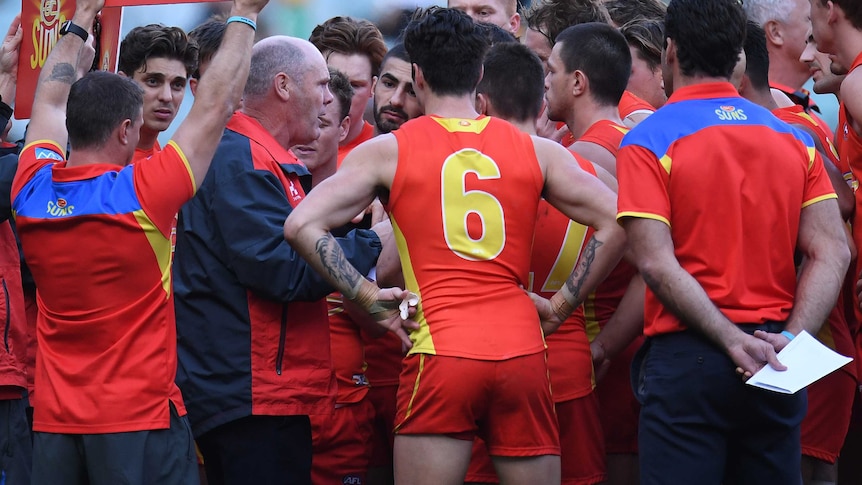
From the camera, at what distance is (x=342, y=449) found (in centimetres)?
544

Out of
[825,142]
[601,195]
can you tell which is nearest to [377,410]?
[601,195]

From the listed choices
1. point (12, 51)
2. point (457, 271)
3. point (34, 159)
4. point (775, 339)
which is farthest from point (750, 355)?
point (12, 51)

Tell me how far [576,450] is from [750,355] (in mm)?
1221

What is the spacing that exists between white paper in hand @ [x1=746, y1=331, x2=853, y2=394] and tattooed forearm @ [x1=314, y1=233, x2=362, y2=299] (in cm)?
150

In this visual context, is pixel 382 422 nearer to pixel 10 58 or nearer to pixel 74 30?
pixel 74 30

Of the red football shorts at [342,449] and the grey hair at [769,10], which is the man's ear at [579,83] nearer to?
the grey hair at [769,10]

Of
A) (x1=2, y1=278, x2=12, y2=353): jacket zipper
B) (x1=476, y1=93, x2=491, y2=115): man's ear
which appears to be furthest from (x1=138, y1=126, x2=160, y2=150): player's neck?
(x1=476, y1=93, x2=491, y2=115): man's ear

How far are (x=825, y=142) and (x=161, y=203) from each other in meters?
3.13

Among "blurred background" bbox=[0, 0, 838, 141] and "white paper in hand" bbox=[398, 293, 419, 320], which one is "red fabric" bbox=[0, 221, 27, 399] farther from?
"white paper in hand" bbox=[398, 293, 419, 320]

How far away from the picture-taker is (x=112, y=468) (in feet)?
13.5

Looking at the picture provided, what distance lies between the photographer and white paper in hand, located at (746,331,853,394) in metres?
3.60

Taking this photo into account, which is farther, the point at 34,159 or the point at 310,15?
the point at 310,15

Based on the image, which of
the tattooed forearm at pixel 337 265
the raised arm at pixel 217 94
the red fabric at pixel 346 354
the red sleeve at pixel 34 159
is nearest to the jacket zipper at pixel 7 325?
the red sleeve at pixel 34 159

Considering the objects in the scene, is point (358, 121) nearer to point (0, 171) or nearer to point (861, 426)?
point (0, 171)
